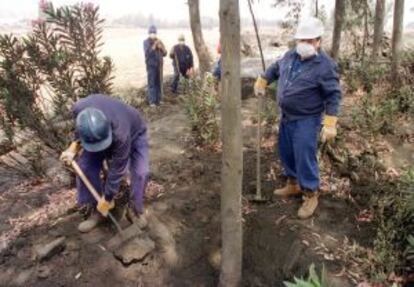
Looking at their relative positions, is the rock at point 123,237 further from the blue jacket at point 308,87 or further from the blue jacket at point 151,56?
the blue jacket at point 151,56

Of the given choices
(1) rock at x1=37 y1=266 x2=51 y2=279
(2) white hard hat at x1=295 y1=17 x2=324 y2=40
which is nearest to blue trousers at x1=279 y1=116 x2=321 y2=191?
(2) white hard hat at x1=295 y1=17 x2=324 y2=40

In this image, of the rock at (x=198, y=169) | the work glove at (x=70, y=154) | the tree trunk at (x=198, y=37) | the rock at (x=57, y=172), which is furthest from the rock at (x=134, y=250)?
the tree trunk at (x=198, y=37)

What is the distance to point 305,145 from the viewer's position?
451 cm

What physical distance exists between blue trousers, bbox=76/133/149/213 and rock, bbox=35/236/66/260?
44 cm

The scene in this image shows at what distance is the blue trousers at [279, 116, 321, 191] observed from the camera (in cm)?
451

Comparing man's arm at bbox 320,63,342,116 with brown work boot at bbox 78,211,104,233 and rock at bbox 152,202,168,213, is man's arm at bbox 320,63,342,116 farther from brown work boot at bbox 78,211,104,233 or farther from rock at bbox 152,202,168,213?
brown work boot at bbox 78,211,104,233

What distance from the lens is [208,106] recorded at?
22.0 feet

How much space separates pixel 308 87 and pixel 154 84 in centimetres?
696

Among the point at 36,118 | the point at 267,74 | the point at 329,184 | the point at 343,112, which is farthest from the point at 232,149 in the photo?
the point at 343,112

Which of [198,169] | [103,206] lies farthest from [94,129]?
[198,169]

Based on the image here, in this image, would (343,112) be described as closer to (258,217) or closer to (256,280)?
(258,217)

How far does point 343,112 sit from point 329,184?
2.68m

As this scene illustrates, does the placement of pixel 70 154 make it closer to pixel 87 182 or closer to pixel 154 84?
pixel 87 182

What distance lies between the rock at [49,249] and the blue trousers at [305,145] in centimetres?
239
